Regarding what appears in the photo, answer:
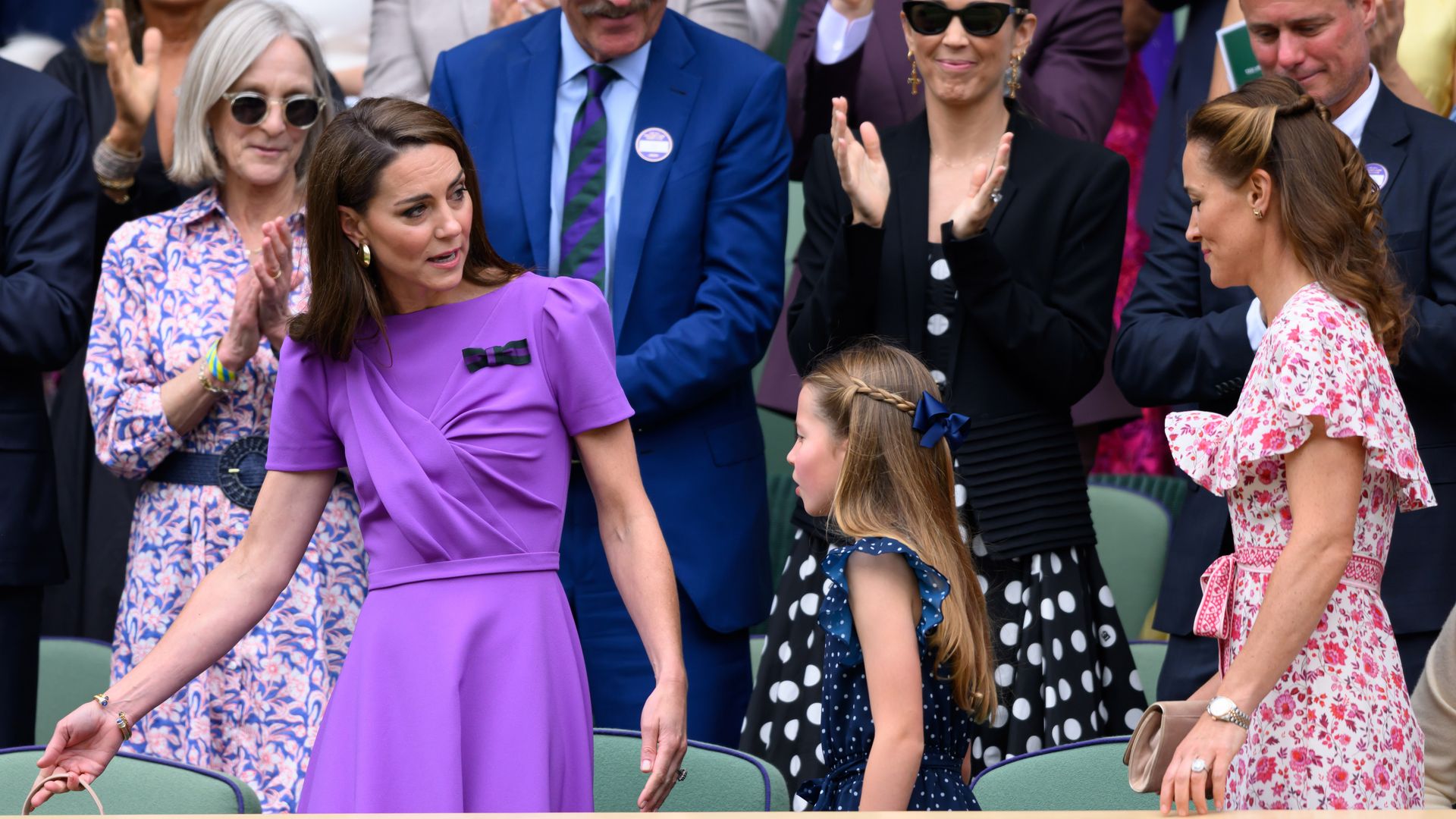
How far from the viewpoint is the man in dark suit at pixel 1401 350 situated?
11.5ft

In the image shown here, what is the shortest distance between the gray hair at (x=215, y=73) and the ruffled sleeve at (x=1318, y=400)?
7.37 feet

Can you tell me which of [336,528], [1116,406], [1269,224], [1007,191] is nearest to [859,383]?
[1269,224]

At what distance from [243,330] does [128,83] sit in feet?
3.74

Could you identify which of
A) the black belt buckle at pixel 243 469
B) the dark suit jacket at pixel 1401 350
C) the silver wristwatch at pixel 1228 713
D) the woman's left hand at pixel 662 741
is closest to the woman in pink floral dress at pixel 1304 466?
the silver wristwatch at pixel 1228 713

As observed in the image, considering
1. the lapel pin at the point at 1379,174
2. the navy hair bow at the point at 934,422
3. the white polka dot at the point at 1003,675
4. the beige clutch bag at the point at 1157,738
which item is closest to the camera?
the beige clutch bag at the point at 1157,738

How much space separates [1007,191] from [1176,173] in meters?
0.36

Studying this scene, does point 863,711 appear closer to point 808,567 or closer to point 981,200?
point 808,567

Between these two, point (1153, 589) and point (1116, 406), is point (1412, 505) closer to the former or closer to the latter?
point (1116, 406)

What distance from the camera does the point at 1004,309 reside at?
369 centimetres

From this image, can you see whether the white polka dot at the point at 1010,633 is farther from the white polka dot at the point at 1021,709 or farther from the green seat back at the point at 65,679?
the green seat back at the point at 65,679

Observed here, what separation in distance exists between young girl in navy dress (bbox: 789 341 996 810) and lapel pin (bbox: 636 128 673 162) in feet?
3.10

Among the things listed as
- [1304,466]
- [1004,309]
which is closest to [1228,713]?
[1304,466]

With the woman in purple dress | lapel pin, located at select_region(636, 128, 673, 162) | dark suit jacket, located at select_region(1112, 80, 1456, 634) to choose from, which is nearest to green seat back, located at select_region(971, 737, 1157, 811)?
the woman in purple dress

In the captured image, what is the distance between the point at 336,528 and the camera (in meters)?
3.82
